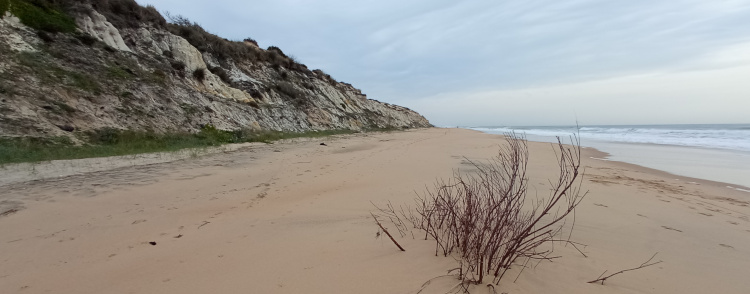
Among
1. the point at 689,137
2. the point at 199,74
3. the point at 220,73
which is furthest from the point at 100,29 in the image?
the point at 689,137

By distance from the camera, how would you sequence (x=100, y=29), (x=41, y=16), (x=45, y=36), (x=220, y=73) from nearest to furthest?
(x=45, y=36), (x=41, y=16), (x=100, y=29), (x=220, y=73)

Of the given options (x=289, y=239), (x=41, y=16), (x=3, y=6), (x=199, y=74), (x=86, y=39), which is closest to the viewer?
(x=289, y=239)

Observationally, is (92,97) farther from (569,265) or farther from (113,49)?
(569,265)

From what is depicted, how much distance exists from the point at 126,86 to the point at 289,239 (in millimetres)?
13285

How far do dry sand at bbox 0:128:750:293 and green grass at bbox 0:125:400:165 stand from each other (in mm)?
2263

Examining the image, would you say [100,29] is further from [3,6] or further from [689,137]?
[689,137]

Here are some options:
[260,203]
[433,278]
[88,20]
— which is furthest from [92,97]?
[433,278]

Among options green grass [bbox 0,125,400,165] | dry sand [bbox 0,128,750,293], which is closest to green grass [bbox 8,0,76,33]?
green grass [bbox 0,125,400,165]

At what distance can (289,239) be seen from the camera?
3.33 m

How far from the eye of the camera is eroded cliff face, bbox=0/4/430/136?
397 inches

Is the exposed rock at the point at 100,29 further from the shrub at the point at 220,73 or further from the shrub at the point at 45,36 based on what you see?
the shrub at the point at 220,73

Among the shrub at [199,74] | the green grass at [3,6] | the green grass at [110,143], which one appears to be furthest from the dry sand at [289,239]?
the shrub at [199,74]

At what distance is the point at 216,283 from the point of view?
8.11ft

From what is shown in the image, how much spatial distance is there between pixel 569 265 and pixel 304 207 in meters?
3.12
